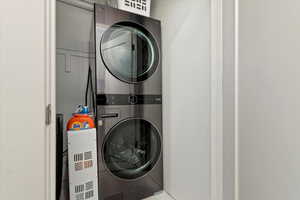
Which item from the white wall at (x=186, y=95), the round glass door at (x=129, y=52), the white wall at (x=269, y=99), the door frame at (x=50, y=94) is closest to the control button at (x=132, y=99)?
the round glass door at (x=129, y=52)

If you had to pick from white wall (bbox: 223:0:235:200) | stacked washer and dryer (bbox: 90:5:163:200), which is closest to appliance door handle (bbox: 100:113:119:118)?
stacked washer and dryer (bbox: 90:5:163:200)

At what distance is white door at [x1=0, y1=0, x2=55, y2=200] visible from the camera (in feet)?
2.26

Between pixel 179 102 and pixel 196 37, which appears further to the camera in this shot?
pixel 179 102

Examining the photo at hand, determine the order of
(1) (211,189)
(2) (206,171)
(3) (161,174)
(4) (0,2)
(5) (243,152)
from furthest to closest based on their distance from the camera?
1. (3) (161,174)
2. (2) (206,171)
3. (1) (211,189)
4. (5) (243,152)
5. (4) (0,2)

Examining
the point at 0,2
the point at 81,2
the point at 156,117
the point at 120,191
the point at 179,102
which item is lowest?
the point at 120,191

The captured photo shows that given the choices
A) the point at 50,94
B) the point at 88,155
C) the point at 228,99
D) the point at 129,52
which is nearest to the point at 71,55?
the point at 129,52

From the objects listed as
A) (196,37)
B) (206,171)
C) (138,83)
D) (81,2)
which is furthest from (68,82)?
(206,171)

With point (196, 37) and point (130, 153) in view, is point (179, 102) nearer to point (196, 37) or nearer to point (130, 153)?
Answer: point (196, 37)

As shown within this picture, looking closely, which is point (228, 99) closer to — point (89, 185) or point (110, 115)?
point (110, 115)

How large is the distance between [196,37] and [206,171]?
102 centimetres

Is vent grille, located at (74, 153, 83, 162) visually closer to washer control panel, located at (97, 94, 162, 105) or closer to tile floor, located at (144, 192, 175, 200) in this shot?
washer control panel, located at (97, 94, 162, 105)

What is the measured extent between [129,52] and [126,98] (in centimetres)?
45

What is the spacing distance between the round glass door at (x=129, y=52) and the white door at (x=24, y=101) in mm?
590

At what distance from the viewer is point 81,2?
163 cm
